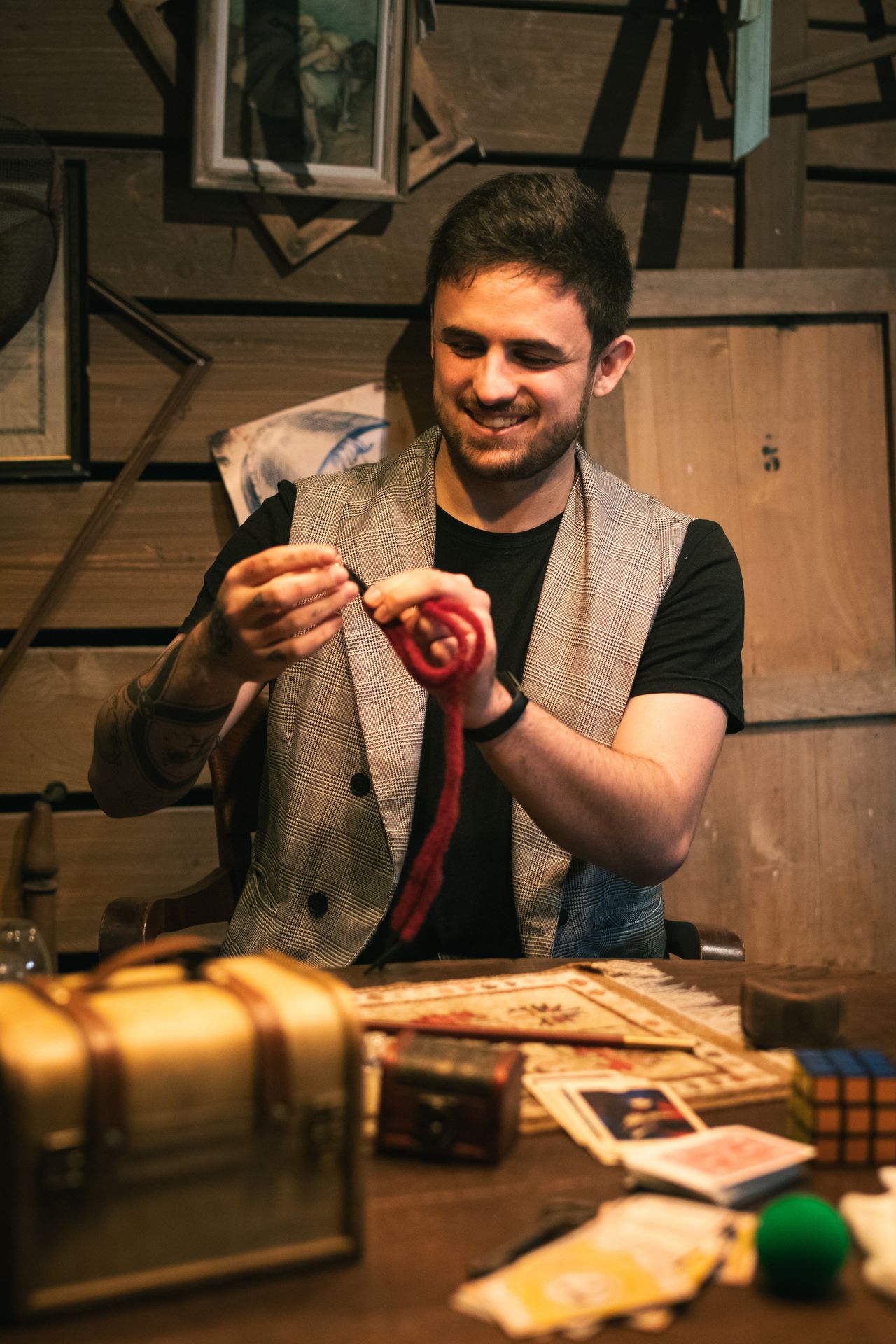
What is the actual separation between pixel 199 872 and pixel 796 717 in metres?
1.33

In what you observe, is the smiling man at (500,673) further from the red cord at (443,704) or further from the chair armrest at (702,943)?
the red cord at (443,704)

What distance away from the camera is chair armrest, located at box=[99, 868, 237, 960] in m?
1.75

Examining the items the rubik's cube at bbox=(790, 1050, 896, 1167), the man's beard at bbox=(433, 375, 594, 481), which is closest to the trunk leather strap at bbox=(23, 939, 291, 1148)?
the rubik's cube at bbox=(790, 1050, 896, 1167)

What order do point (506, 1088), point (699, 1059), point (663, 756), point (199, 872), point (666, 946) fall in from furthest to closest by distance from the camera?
1. point (199, 872)
2. point (666, 946)
3. point (663, 756)
4. point (699, 1059)
5. point (506, 1088)

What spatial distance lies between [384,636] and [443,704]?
52 cm

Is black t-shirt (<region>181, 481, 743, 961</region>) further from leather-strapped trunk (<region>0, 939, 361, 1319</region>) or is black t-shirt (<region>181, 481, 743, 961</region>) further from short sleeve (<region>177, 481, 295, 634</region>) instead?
leather-strapped trunk (<region>0, 939, 361, 1319</region>)

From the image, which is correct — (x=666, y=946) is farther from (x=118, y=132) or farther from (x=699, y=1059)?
(x=118, y=132)

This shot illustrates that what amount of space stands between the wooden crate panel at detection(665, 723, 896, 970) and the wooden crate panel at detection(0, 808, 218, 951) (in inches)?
40.2

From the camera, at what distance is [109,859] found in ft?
8.73

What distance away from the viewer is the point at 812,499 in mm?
2836

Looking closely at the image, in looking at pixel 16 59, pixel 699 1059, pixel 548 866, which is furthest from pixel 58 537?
pixel 699 1059

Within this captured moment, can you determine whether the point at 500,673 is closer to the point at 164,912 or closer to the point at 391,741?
the point at 391,741

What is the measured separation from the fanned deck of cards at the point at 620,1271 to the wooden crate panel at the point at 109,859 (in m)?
1.91

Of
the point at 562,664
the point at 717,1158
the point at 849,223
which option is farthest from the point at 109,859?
the point at 849,223
